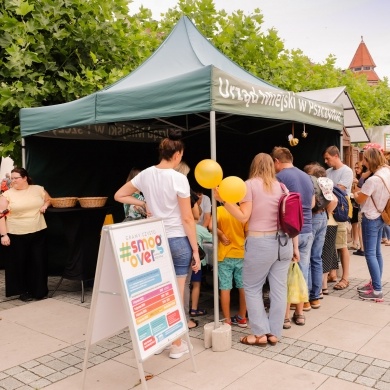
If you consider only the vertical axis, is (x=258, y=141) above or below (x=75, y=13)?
below

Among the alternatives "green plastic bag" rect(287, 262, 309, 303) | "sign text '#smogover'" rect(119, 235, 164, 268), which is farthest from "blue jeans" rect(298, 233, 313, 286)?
"sign text '#smogover'" rect(119, 235, 164, 268)

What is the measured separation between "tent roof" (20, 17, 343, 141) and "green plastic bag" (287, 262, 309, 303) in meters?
1.59

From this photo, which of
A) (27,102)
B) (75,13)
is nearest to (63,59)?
(75,13)

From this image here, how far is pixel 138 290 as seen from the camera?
3197 millimetres

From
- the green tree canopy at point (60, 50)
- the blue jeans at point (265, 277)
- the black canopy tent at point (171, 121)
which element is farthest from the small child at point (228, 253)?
the green tree canopy at point (60, 50)

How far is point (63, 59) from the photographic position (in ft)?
25.2

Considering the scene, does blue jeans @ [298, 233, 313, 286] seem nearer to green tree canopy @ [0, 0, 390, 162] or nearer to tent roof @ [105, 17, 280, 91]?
tent roof @ [105, 17, 280, 91]

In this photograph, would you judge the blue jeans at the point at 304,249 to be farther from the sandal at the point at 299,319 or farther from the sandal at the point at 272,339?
the sandal at the point at 272,339

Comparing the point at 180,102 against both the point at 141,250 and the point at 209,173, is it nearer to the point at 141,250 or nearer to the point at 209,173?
the point at 209,173

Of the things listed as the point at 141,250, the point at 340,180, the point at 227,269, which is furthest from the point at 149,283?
the point at 340,180

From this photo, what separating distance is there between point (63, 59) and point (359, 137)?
7.03 m

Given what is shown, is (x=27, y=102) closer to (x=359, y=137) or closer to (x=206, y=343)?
(x=206, y=343)

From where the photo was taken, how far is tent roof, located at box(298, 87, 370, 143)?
7.93 metres

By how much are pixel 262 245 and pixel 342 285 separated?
268 cm
